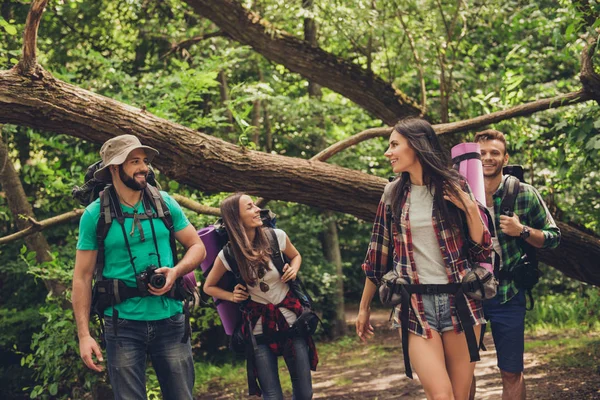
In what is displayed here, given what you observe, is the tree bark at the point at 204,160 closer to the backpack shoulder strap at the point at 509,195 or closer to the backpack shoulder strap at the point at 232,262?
the backpack shoulder strap at the point at 232,262

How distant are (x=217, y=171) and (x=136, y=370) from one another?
2.28m

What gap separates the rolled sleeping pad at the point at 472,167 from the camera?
4480 millimetres

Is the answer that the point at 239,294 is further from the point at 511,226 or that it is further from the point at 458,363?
the point at 511,226

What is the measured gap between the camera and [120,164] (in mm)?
4398

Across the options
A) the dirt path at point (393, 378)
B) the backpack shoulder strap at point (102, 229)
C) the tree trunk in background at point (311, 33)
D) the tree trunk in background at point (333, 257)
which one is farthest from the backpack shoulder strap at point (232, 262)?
the tree trunk in background at point (333, 257)

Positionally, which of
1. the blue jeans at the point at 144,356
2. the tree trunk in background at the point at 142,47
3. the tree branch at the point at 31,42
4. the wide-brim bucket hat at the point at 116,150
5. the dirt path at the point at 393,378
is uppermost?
the tree trunk in background at the point at 142,47

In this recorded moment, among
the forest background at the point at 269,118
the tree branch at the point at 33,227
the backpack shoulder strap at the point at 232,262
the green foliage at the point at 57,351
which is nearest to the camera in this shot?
the backpack shoulder strap at the point at 232,262

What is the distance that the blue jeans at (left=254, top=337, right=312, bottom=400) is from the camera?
16.7ft

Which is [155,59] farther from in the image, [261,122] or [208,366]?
[208,366]

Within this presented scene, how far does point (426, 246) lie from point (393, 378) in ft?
19.7

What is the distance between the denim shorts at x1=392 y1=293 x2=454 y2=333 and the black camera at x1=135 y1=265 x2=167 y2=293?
1.43m

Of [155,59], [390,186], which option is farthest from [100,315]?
[155,59]

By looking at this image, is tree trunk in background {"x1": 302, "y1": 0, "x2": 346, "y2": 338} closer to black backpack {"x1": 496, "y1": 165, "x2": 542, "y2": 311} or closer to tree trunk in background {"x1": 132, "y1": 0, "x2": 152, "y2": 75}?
tree trunk in background {"x1": 132, "y1": 0, "x2": 152, "y2": 75}

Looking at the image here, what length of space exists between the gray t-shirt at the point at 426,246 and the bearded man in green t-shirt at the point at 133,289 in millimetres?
1298
